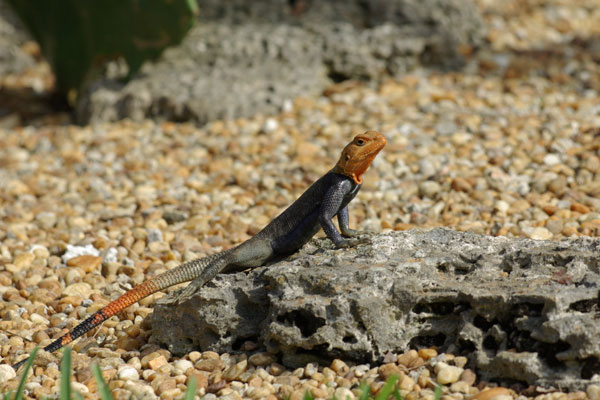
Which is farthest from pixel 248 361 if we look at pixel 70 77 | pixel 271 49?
pixel 70 77

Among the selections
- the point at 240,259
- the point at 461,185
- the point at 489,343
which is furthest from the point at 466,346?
the point at 461,185

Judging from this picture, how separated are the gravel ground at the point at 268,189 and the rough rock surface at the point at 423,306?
0.27 feet

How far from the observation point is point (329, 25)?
7375mm

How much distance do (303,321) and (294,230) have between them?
63cm

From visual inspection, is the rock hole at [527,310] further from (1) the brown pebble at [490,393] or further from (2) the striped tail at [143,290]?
(2) the striped tail at [143,290]

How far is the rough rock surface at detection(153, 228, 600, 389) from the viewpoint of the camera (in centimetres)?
284

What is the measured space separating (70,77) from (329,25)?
2.59 meters

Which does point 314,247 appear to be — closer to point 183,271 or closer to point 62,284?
point 183,271

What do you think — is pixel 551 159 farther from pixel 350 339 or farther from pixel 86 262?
pixel 86 262

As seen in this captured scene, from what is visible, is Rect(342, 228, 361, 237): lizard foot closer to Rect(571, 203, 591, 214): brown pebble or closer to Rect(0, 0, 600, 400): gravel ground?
Rect(0, 0, 600, 400): gravel ground

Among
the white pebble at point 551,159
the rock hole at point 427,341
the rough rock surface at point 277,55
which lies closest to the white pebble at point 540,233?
the white pebble at point 551,159

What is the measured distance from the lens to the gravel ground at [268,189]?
10.8ft

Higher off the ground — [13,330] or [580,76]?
[580,76]

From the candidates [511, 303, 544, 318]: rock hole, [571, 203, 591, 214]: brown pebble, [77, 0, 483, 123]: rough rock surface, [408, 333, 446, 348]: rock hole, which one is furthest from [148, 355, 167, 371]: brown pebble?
[77, 0, 483, 123]: rough rock surface
